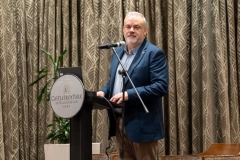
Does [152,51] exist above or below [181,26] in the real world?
below

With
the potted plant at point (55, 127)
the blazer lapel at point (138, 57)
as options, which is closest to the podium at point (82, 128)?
the blazer lapel at point (138, 57)

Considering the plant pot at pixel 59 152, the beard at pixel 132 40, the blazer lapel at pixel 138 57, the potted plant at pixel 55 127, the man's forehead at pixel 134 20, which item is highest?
the man's forehead at pixel 134 20

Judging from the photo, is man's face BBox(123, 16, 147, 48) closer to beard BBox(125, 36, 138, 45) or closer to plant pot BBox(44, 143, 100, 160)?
beard BBox(125, 36, 138, 45)

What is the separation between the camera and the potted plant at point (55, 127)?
3906 mm

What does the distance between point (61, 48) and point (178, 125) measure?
4.40ft

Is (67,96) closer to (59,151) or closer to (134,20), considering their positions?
(134,20)

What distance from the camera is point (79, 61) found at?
459cm

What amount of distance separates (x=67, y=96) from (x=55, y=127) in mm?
2324

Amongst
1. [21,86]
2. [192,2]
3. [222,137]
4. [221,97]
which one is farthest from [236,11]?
[21,86]

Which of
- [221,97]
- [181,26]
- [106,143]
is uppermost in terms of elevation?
[181,26]

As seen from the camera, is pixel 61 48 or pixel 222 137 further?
pixel 61 48

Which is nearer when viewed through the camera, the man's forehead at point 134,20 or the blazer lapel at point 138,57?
the blazer lapel at point 138,57

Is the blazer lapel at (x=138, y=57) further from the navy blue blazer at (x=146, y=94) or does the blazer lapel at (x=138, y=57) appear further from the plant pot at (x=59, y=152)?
the plant pot at (x=59, y=152)

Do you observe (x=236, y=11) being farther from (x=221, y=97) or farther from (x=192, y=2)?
(x=221, y=97)
